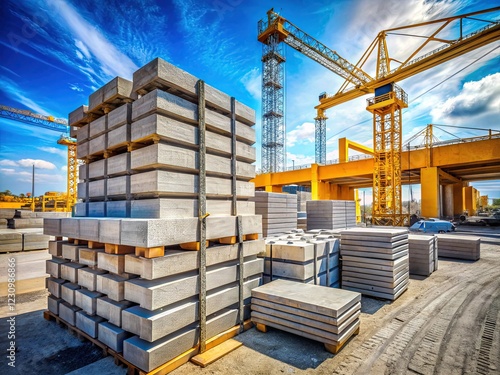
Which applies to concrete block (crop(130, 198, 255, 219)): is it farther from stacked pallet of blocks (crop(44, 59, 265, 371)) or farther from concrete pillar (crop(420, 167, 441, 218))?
concrete pillar (crop(420, 167, 441, 218))

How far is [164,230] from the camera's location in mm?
2869

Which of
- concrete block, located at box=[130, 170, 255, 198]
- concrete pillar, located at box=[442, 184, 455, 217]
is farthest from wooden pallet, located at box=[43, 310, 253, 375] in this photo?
concrete pillar, located at box=[442, 184, 455, 217]

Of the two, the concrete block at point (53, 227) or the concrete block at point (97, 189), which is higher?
the concrete block at point (97, 189)

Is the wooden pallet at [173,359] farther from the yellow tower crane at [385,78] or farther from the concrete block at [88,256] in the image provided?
the yellow tower crane at [385,78]

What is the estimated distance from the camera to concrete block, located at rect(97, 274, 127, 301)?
3043 mm

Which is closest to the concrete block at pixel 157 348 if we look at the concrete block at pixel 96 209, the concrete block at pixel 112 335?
the concrete block at pixel 112 335

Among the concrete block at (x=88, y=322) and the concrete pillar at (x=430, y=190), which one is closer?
the concrete block at (x=88, y=322)

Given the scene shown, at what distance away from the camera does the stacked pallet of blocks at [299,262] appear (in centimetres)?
456

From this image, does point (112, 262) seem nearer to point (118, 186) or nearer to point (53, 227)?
point (118, 186)

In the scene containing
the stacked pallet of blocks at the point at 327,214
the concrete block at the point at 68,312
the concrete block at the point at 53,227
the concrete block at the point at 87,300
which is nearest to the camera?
the concrete block at the point at 87,300

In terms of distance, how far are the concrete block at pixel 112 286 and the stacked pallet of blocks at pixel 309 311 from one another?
1882 millimetres

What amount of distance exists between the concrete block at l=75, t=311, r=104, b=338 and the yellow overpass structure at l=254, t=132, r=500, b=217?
2261 cm

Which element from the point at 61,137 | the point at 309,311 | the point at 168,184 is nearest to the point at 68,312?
the point at 168,184

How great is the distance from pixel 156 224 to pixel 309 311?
2.32 meters
